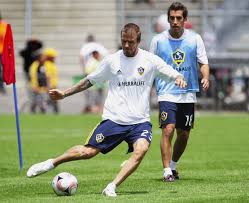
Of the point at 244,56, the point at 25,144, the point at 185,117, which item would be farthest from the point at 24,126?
the point at 185,117

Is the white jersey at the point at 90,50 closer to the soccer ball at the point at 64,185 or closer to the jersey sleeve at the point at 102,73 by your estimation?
the jersey sleeve at the point at 102,73

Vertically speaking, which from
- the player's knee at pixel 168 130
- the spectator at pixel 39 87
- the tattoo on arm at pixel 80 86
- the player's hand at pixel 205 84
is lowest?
the spectator at pixel 39 87

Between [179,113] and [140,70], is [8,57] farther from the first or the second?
[140,70]

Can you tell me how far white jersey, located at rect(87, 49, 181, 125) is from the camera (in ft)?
38.8

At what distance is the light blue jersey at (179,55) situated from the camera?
1386cm

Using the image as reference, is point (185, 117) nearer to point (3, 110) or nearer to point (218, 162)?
point (218, 162)

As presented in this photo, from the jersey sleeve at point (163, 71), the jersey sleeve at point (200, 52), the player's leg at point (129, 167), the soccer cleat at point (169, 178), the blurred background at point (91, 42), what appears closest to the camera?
the player's leg at point (129, 167)

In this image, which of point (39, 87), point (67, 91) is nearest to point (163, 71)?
point (67, 91)

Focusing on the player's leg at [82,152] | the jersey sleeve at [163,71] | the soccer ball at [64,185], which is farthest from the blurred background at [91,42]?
the soccer ball at [64,185]

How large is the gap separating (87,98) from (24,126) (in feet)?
20.6

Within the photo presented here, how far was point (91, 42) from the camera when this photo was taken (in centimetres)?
3114

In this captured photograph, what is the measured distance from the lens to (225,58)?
107 feet

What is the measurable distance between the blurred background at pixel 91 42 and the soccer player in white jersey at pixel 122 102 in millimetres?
18345

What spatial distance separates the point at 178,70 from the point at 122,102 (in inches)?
87.4
